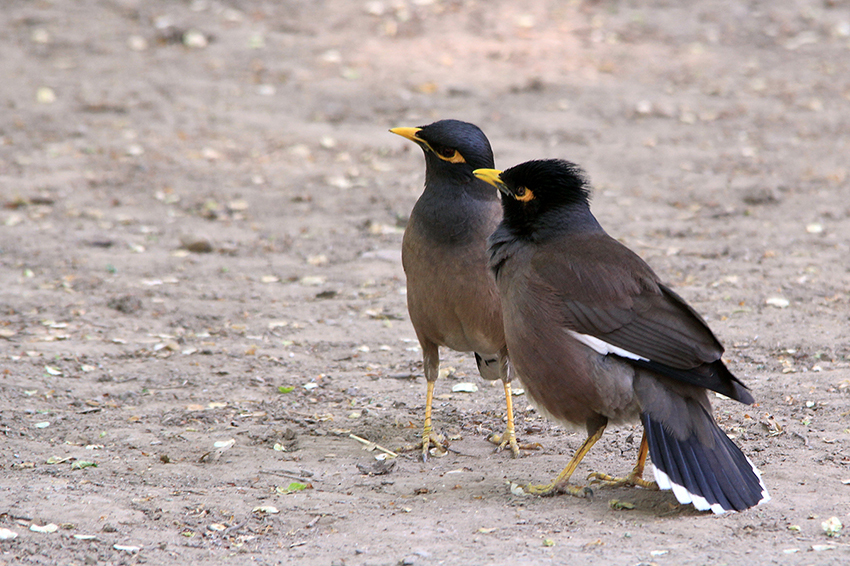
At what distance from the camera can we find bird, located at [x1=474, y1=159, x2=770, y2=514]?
3.84 m

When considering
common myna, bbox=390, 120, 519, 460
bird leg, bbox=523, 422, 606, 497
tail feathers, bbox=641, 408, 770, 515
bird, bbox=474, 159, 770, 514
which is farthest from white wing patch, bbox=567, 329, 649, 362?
common myna, bbox=390, 120, 519, 460

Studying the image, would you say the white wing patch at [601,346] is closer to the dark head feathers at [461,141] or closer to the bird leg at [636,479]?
the bird leg at [636,479]

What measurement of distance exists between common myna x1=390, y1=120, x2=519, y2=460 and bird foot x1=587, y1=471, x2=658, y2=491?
52 cm

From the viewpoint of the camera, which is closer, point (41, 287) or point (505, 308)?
point (505, 308)

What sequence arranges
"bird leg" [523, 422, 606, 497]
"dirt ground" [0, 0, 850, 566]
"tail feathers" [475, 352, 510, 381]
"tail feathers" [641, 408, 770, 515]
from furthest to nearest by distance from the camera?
"tail feathers" [475, 352, 510, 381]
"bird leg" [523, 422, 606, 497]
"dirt ground" [0, 0, 850, 566]
"tail feathers" [641, 408, 770, 515]

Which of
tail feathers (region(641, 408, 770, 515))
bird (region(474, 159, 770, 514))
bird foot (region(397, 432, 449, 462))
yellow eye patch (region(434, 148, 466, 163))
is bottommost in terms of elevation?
bird foot (region(397, 432, 449, 462))

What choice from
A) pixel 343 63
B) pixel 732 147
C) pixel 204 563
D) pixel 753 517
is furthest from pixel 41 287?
pixel 732 147

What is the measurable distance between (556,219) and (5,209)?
627 centimetres

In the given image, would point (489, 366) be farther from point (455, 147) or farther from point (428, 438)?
point (455, 147)

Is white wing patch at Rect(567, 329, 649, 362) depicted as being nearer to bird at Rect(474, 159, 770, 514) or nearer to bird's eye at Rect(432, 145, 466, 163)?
bird at Rect(474, 159, 770, 514)

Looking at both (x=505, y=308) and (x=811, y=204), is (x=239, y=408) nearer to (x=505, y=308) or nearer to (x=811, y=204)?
(x=505, y=308)

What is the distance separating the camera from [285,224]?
8805mm

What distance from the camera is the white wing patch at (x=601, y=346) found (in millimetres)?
3967

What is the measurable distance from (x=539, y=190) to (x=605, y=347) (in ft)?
2.63
